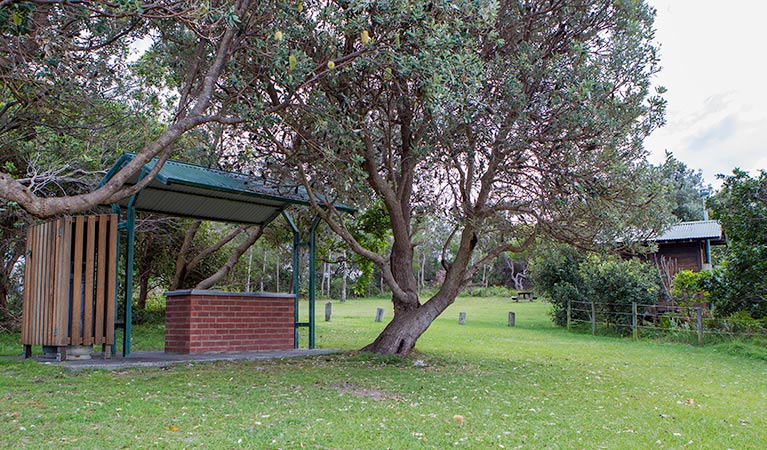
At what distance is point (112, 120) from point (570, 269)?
16469 mm

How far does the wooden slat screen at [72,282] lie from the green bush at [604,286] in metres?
13.0

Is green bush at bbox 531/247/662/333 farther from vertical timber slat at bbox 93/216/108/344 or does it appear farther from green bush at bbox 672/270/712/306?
vertical timber slat at bbox 93/216/108/344

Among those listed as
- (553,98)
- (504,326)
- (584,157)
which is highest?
(553,98)

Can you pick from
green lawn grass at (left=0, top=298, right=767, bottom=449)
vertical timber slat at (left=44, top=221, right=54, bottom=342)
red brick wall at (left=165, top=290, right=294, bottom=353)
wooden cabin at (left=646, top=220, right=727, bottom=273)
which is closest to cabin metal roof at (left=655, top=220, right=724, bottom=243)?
wooden cabin at (left=646, top=220, right=727, bottom=273)

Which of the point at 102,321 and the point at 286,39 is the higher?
the point at 286,39

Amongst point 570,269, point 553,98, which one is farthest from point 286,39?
point 570,269

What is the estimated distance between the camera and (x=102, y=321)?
351 inches

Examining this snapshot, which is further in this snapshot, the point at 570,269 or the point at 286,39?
the point at 570,269

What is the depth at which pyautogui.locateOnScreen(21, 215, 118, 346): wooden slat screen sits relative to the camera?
8625 mm

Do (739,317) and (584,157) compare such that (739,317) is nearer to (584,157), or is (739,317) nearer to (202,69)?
(584,157)

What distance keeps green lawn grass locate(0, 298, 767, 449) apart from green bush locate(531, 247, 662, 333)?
7.67 metres

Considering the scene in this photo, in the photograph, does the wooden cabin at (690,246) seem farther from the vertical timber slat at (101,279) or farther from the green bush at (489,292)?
the green bush at (489,292)

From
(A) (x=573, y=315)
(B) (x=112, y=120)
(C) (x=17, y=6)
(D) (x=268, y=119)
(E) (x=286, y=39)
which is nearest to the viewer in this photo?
(C) (x=17, y=6)

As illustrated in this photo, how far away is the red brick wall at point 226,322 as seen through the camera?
10.8m
